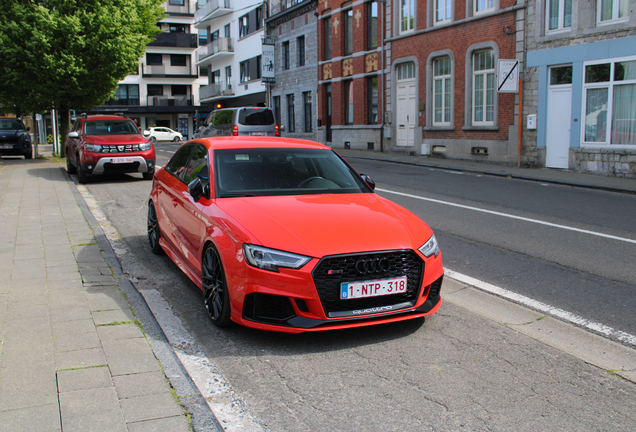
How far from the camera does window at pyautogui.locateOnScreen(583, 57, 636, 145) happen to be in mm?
16312

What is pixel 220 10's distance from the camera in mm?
48312

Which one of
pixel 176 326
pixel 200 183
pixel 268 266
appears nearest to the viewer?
pixel 268 266

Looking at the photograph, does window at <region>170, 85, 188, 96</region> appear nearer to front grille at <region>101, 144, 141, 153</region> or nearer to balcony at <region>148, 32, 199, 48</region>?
balcony at <region>148, 32, 199, 48</region>

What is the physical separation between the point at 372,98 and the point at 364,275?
2541 centimetres

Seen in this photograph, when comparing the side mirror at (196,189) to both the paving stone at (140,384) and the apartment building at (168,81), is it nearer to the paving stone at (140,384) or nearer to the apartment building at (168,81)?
the paving stone at (140,384)

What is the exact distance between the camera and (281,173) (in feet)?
17.7

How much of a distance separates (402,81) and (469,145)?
5.57m

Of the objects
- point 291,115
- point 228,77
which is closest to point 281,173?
point 291,115

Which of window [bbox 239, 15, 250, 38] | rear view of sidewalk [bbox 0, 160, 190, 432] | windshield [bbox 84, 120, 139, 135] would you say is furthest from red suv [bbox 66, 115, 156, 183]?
window [bbox 239, 15, 250, 38]

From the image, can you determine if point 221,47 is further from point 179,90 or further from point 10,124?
point 10,124

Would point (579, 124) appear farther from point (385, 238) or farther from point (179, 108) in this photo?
point (179, 108)

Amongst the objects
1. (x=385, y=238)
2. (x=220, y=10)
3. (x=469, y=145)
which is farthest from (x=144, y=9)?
(x=220, y=10)

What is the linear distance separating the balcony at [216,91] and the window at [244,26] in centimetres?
463

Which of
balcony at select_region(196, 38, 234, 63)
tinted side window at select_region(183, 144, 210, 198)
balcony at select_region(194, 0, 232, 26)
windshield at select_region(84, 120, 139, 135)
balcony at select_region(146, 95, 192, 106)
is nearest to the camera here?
tinted side window at select_region(183, 144, 210, 198)
